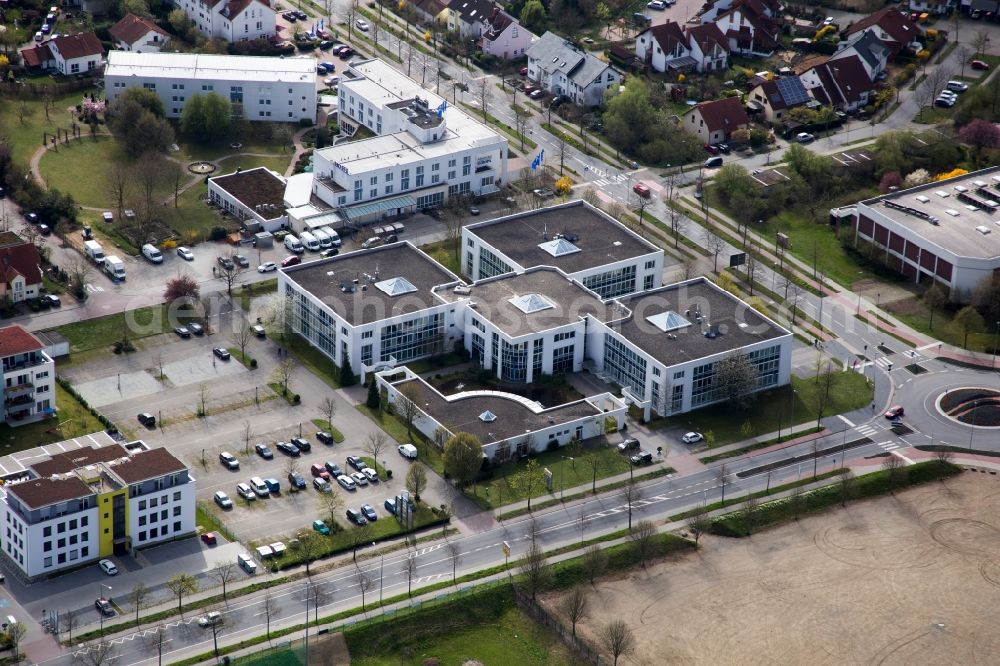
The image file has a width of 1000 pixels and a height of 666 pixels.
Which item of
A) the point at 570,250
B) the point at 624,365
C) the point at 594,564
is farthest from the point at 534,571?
the point at 570,250

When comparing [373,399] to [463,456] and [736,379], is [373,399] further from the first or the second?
[736,379]

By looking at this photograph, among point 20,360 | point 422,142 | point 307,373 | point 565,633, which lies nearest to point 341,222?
point 422,142

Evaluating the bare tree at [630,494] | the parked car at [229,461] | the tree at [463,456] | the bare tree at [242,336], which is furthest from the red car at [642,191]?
the parked car at [229,461]

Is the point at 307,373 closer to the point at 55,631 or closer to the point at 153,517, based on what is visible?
the point at 153,517

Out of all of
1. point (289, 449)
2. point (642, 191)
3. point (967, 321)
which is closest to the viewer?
point (289, 449)

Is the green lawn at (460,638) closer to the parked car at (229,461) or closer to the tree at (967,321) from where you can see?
the parked car at (229,461)
